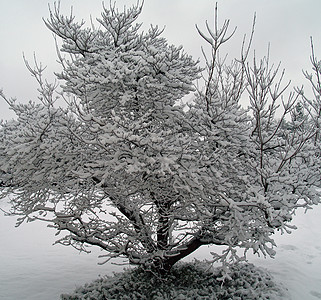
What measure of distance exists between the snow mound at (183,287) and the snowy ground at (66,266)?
664 mm

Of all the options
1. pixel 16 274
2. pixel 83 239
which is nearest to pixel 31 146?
pixel 83 239

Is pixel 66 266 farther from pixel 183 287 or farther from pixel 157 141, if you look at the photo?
pixel 157 141

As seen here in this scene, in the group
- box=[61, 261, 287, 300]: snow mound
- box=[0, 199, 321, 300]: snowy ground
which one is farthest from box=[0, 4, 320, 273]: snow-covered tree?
box=[0, 199, 321, 300]: snowy ground

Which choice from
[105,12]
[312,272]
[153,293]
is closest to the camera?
[105,12]

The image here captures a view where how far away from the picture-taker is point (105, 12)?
473 cm

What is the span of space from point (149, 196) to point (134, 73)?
1.85 metres

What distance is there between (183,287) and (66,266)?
14.2 feet

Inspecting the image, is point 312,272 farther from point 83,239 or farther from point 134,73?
point 134,73

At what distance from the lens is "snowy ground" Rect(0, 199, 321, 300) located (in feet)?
20.5

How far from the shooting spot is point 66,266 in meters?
8.14

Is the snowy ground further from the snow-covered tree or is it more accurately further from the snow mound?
the snow-covered tree

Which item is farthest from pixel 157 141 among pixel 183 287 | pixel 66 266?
pixel 66 266

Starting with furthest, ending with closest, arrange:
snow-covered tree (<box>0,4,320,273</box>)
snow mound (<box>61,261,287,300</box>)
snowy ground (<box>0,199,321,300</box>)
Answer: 1. snowy ground (<box>0,199,321,300</box>)
2. snow mound (<box>61,261,287,300</box>)
3. snow-covered tree (<box>0,4,320,273</box>)

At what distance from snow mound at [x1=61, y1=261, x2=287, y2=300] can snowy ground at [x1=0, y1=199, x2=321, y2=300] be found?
0.66m
